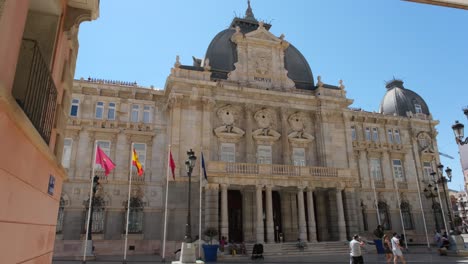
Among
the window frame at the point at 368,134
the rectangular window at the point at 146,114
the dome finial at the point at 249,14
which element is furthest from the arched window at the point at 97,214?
the window frame at the point at 368,134

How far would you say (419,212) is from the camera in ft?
121

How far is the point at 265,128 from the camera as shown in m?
32.7

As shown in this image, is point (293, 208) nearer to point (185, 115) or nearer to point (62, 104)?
point (185, 115)

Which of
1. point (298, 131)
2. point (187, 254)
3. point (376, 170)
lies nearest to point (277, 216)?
point (298, 131)

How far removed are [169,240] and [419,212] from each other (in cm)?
2803

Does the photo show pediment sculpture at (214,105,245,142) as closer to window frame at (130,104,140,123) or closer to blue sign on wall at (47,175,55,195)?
window frame at (130,104,140,123)

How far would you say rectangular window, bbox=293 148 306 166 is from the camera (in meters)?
32.9

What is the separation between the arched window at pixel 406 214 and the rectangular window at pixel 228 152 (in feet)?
66.8

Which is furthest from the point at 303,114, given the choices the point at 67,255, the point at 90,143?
the point at 67,255

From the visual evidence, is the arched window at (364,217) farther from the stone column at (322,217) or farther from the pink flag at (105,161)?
the pink flag at (105,161)

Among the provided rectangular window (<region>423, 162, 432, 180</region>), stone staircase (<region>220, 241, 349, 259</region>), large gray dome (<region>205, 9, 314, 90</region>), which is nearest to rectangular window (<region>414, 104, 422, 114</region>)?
rectangular window (<region>423, 162, 432, 180</region>)

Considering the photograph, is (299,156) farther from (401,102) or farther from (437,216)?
(401,102)

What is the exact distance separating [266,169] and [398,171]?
749 inches

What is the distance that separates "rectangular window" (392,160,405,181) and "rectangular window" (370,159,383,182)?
1.82 metres
